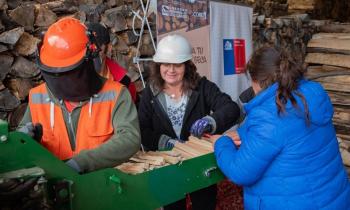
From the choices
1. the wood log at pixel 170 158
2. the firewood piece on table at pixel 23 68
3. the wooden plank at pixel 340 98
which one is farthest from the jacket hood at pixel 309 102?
the wooden plank at pixel 340 98

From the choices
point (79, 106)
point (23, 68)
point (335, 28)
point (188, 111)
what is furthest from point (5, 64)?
point (335, 28)

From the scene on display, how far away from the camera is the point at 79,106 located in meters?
1.88

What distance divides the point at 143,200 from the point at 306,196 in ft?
2.66

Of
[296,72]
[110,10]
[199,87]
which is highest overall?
[110,10]

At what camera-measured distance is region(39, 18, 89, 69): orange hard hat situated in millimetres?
1696

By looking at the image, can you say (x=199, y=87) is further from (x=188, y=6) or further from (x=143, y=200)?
(x=188, y=6)

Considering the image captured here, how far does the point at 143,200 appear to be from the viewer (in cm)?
183

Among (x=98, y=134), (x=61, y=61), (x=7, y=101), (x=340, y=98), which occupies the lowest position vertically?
(x=340, y=98)

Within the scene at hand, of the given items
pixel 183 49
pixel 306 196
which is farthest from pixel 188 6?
pixel 306 196

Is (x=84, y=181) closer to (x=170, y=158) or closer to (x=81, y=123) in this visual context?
(x=81, y=123)

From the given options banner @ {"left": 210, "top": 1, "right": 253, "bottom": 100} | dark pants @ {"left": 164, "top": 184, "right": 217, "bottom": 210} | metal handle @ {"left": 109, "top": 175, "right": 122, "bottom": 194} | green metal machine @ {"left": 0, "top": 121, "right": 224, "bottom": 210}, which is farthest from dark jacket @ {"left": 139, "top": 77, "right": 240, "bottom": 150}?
banner @ {"left": 210, "top": 1, "right": 253, "bottom": 100}

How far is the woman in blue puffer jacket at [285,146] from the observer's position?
1.89m

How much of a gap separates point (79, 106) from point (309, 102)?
3.59 feet

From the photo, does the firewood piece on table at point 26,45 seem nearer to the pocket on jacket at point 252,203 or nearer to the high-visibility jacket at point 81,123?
the high-visibility jacket at point 81,123
